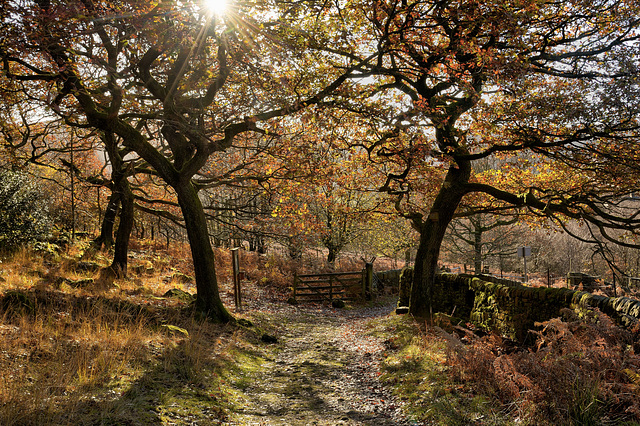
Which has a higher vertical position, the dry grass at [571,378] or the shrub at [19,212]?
the shrub at [19,212]

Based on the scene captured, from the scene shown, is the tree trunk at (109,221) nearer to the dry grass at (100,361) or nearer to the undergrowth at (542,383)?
the dry grass at (100,361)

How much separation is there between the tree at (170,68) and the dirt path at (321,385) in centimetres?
247

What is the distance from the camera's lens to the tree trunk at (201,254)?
9.34m

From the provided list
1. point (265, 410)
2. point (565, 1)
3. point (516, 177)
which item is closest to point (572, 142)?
point (565, 1)

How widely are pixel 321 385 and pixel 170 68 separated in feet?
26.5

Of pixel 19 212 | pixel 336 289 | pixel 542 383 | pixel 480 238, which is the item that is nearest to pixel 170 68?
pixel 19 212

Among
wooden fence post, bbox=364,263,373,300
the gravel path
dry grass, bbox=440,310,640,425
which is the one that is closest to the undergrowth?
dry grass, bbox=440,310,640,425

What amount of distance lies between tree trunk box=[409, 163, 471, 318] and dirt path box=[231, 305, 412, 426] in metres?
1.93

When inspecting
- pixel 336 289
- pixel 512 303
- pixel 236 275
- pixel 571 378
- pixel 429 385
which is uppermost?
pixel 236 275

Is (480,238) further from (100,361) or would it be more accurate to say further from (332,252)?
(100,361)

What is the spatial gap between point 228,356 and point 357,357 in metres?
2.93

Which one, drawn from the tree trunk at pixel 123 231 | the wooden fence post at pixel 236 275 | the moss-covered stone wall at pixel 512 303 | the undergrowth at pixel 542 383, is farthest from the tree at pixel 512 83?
the tree trunk at pixel 123 231

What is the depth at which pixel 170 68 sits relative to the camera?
928cm

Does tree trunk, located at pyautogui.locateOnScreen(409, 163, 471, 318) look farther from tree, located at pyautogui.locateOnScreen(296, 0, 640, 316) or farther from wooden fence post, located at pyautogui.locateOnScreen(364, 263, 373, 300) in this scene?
wooden fence post, located at pyautogui.locateOnScreen(364, 263, 373, 300)
